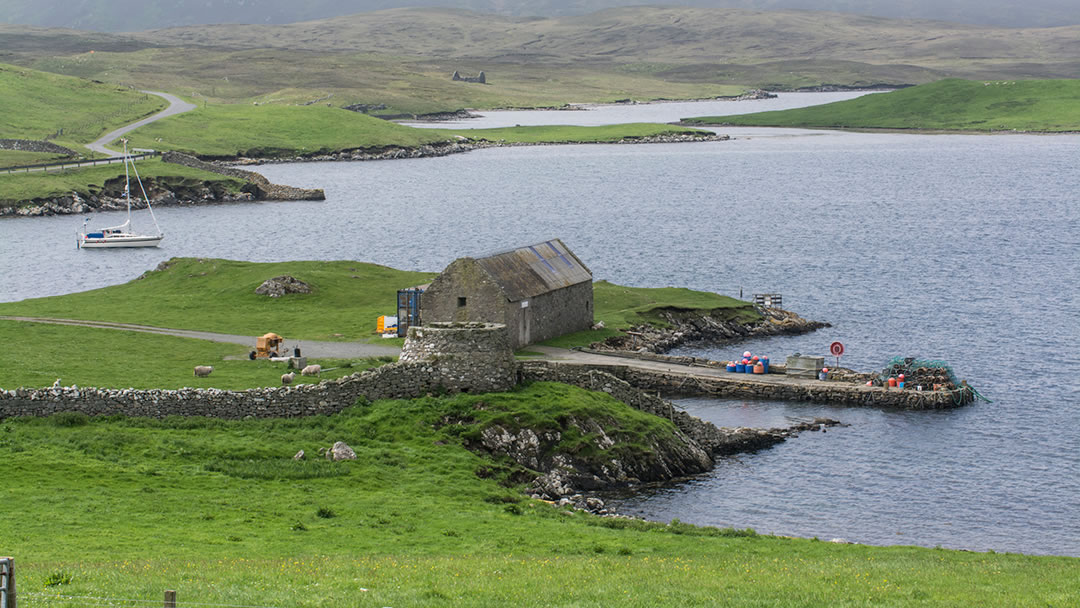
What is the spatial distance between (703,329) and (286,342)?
2977 cm

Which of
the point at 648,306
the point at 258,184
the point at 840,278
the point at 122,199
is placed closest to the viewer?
the point at 648,306

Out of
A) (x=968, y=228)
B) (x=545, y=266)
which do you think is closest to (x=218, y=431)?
(x=545, y=266)

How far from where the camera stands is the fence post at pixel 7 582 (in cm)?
1780

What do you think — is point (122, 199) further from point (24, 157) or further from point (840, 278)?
point (840, 278)

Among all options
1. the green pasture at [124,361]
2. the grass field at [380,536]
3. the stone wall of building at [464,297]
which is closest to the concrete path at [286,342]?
the green pasture at [124,361]

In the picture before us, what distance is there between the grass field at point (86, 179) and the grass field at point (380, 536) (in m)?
126

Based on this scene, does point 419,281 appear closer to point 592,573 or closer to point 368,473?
point 368,473

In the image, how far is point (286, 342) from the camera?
5988cm

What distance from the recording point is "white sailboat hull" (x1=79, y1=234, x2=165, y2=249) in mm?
129438

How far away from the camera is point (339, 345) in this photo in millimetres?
60500

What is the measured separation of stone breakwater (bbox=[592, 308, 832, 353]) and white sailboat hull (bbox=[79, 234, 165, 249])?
70.7m

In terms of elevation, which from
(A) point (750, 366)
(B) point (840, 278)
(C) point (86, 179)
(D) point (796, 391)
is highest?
(C) point (86, 179)

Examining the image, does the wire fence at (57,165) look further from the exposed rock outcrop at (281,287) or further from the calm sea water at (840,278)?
the exposed rock outcrop at (281,287)

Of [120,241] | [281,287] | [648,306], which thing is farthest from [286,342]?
[120,241]
